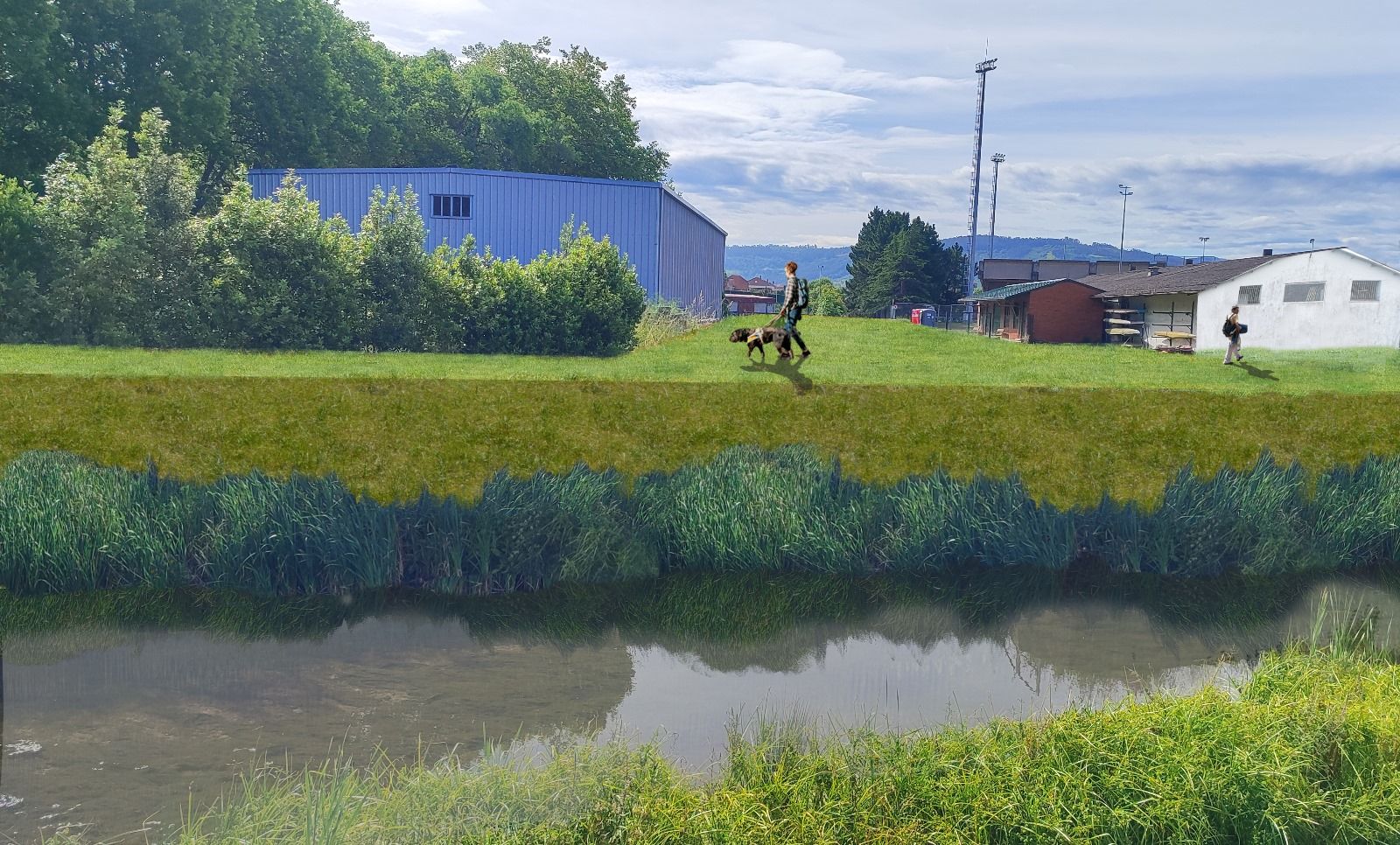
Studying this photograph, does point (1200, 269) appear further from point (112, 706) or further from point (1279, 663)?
point (112, 706)

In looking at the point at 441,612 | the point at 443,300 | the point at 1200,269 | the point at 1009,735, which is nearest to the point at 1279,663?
the point at 1009,735

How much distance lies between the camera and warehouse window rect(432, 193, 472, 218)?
37375mm

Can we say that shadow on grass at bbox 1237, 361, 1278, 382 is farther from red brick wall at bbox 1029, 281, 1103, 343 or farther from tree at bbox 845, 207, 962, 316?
tree at bbox 845, 207, 962, 316

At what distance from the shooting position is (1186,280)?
47.1 metres

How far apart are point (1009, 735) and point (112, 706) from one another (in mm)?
8163

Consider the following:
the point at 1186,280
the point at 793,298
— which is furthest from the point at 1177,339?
the point at 793,298

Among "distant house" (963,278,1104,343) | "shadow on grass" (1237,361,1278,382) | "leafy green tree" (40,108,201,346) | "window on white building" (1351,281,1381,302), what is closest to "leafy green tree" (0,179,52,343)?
"leafy green tree" (40,108,201,346)

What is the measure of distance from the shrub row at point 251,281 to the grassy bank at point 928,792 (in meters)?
21.9

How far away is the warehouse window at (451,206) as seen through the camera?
3738 cm

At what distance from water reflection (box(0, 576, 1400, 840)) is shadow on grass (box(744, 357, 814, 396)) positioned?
22.3 ft

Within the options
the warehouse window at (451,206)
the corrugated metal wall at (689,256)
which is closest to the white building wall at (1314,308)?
the corrugated metal wall at (689,256)

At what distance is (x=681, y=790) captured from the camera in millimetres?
7590

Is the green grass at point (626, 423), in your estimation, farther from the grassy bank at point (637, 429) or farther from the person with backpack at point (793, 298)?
the person with backpack at point (793, 298)

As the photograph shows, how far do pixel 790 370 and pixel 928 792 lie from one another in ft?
57.4
